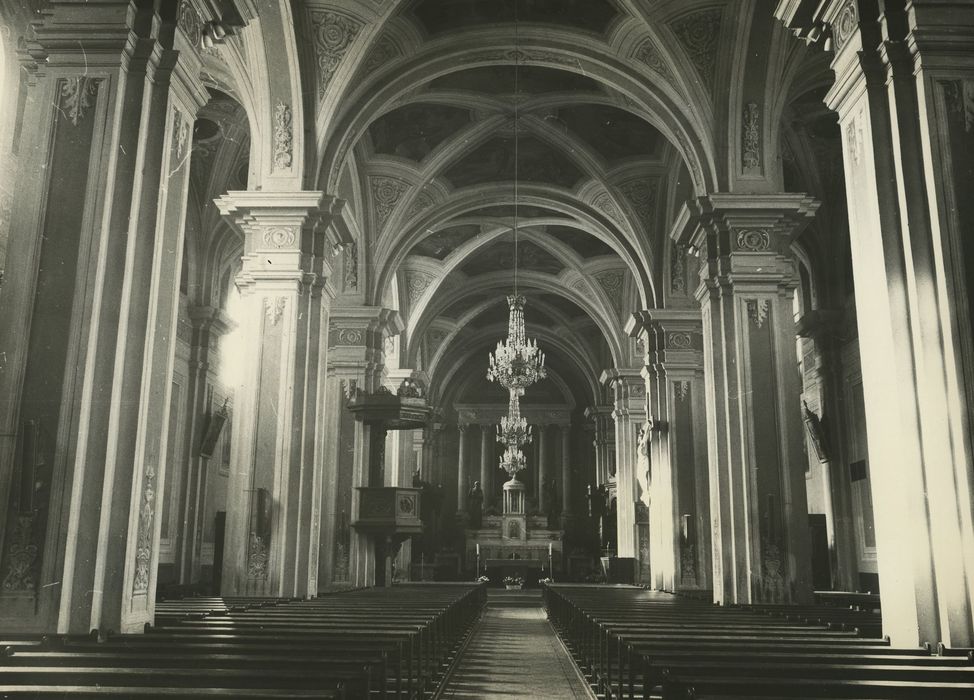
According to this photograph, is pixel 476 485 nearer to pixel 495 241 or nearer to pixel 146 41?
pixel 495 241

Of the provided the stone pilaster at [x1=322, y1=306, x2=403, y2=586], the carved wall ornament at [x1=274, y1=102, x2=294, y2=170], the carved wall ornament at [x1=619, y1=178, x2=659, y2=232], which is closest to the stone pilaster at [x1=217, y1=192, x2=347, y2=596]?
the carved wall ornament at [x1=274, y1=102, x2=294, y2=170]

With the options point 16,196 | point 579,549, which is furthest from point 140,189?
point 579,549

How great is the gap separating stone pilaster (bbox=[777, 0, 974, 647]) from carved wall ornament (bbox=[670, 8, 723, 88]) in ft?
18.2

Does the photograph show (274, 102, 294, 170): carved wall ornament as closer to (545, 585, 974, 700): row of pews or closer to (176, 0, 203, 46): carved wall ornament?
(176, 0, 203, 46): carved wall ornament

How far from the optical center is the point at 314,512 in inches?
453

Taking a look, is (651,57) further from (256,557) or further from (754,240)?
(256,557)

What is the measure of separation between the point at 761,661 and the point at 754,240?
7850 mm

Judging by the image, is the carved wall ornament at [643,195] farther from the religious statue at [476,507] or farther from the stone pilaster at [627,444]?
the religious statue at [476,507]

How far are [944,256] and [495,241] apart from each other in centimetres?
1674

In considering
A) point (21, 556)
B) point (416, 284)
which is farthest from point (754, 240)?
point (416, 284)

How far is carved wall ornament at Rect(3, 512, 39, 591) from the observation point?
5.30 m

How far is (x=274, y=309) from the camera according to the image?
11398 mm

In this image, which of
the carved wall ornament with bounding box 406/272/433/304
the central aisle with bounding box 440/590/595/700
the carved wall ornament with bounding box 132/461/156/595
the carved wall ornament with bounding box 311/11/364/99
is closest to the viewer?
the carved wall ornament with bounding box 132/461/156/595

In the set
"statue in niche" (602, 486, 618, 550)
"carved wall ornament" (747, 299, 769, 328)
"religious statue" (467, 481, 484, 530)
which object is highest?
"carved wall ornament" (747, 299, 769, 328)
